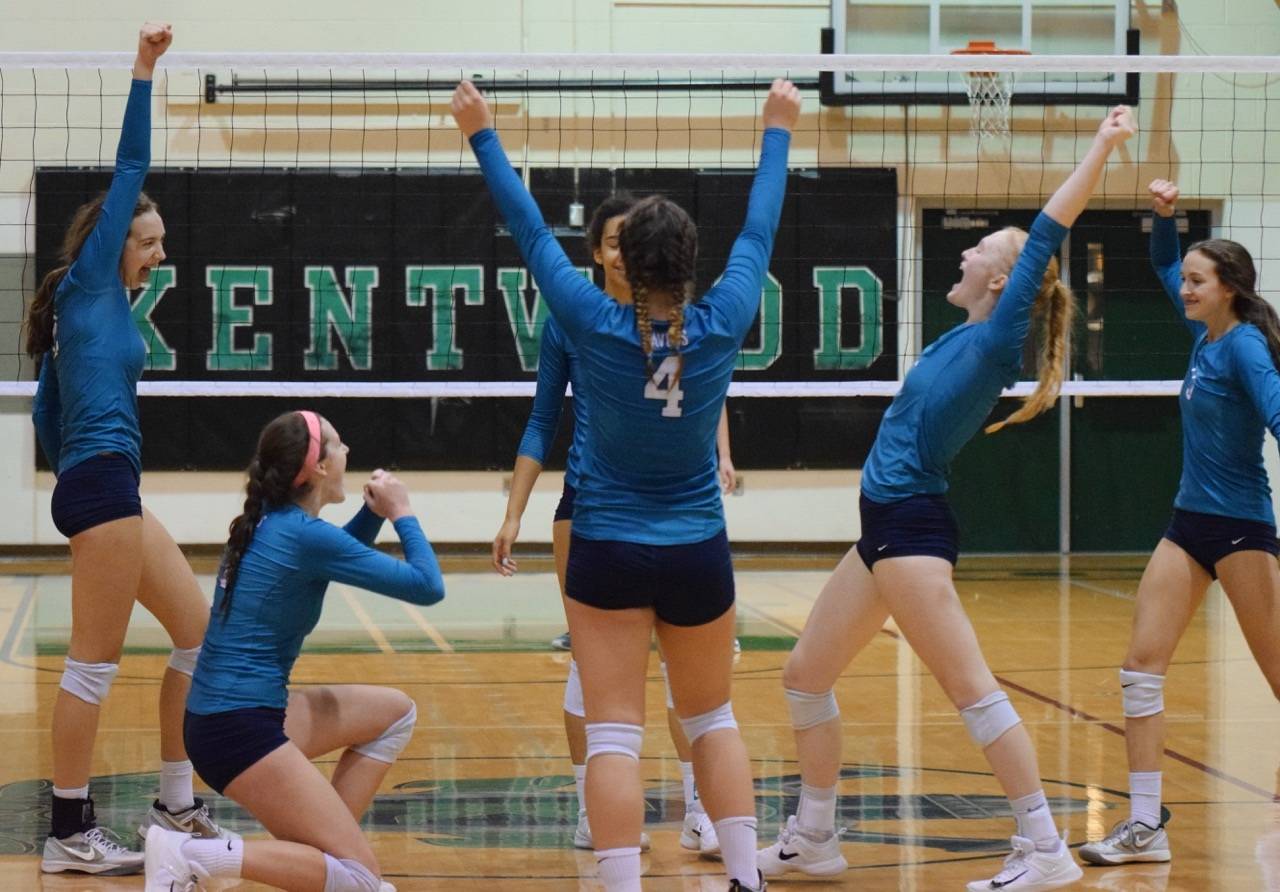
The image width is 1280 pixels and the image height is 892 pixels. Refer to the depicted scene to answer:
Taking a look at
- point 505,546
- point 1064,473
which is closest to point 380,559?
point 505,546

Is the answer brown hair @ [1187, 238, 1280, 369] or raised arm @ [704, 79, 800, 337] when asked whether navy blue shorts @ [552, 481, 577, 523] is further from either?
brown hair @ [1187, 238, 1280, 369]

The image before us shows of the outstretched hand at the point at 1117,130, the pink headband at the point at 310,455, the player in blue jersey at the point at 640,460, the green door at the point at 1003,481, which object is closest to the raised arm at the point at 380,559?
the pink headband at the point at 310,455

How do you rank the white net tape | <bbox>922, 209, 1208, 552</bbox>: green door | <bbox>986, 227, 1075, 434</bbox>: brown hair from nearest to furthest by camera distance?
1. <bbox>986, 227, 1075, 434</bbox>: brown hair
2. the white net tape
3. <bbox>922, 209, 1208, 552</bbox>: green door

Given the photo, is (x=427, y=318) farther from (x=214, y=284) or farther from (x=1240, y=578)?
(x=1240, y=578)

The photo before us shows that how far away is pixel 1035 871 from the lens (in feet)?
12.3

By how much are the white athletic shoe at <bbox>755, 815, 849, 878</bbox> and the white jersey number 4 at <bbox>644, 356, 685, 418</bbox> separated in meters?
1.51

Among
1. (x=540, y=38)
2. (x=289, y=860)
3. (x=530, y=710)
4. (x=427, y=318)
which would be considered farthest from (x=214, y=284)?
(x=289, y=860)

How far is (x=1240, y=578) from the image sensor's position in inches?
167

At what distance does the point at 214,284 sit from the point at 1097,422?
23.3ft

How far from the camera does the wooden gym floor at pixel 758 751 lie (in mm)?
4195

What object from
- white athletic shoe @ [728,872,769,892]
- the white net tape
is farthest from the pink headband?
the white net tape

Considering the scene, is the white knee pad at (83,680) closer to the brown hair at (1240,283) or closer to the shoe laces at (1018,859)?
the shoe laces at (1018,859)

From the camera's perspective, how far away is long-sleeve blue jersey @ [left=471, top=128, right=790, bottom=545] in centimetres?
305

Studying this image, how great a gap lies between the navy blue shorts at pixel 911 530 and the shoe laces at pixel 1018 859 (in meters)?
0.68
